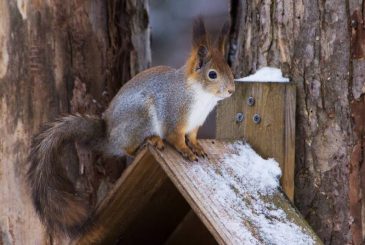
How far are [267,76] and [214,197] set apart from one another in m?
0.46


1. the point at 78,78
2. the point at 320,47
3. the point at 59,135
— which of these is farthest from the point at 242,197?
the point at 78,78

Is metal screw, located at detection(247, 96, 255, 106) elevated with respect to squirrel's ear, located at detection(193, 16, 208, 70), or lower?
lower

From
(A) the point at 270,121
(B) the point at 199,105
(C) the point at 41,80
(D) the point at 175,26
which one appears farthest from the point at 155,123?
(D) the point at 175,26

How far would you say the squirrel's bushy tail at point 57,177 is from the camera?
2.09 meters

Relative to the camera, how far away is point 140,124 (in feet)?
7.40

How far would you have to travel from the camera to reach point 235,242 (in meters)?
1.66

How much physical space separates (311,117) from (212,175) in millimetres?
335

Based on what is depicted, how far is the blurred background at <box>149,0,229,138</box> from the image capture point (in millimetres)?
5164

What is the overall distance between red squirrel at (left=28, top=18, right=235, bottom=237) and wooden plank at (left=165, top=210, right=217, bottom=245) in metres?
0.29

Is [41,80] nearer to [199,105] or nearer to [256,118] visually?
[199,105]

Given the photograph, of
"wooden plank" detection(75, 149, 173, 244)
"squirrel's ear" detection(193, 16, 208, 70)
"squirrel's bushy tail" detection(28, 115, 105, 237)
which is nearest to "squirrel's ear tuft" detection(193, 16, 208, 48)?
"squirrel's ear" detection(193, 16, 208, 70)

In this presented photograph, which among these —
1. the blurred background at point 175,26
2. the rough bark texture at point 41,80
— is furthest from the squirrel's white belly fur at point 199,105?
the blurred background at point 175,26

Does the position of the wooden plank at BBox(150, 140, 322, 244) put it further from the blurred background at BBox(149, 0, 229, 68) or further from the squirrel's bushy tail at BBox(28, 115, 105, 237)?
the blurred background at BBox(149, 0, 229, 68)

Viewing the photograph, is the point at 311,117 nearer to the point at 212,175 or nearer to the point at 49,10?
the point at 212,175
